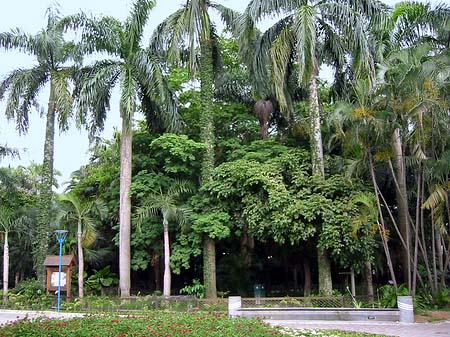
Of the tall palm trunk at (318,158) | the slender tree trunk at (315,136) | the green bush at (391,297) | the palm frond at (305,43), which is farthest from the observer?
the slender tree trunk at (315,136)

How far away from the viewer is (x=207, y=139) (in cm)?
1959

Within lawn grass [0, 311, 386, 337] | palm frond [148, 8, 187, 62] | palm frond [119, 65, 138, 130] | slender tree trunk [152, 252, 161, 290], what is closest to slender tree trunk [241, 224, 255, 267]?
slender tree trunk [152, 252, 161, 290]

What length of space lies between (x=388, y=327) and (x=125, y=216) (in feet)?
38.7

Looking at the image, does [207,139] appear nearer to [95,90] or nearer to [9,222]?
[95,90]

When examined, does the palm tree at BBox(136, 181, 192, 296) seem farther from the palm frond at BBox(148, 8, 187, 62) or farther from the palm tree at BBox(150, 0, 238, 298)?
the palm frond at BBox(148, 8, 187, 62)

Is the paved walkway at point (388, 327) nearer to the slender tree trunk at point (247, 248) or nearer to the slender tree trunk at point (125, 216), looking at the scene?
the slender tree trunk at point (125, 216)

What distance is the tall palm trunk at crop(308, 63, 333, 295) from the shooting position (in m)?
16.3

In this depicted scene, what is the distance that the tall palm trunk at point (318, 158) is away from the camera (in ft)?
53.5

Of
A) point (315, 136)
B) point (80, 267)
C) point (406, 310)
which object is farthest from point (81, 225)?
point (406, 310)

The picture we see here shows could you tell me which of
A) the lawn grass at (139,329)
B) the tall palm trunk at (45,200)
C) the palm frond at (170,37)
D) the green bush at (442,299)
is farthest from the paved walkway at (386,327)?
the palm frond at (170,37)

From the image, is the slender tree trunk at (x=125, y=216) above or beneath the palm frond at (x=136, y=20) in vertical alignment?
beneath

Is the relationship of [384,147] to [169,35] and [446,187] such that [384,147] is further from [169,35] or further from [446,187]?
[169,35]

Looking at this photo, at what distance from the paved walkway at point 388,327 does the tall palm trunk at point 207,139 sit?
557 centimetres

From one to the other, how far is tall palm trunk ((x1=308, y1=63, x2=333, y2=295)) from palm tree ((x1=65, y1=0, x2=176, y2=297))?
6343 millimetres
